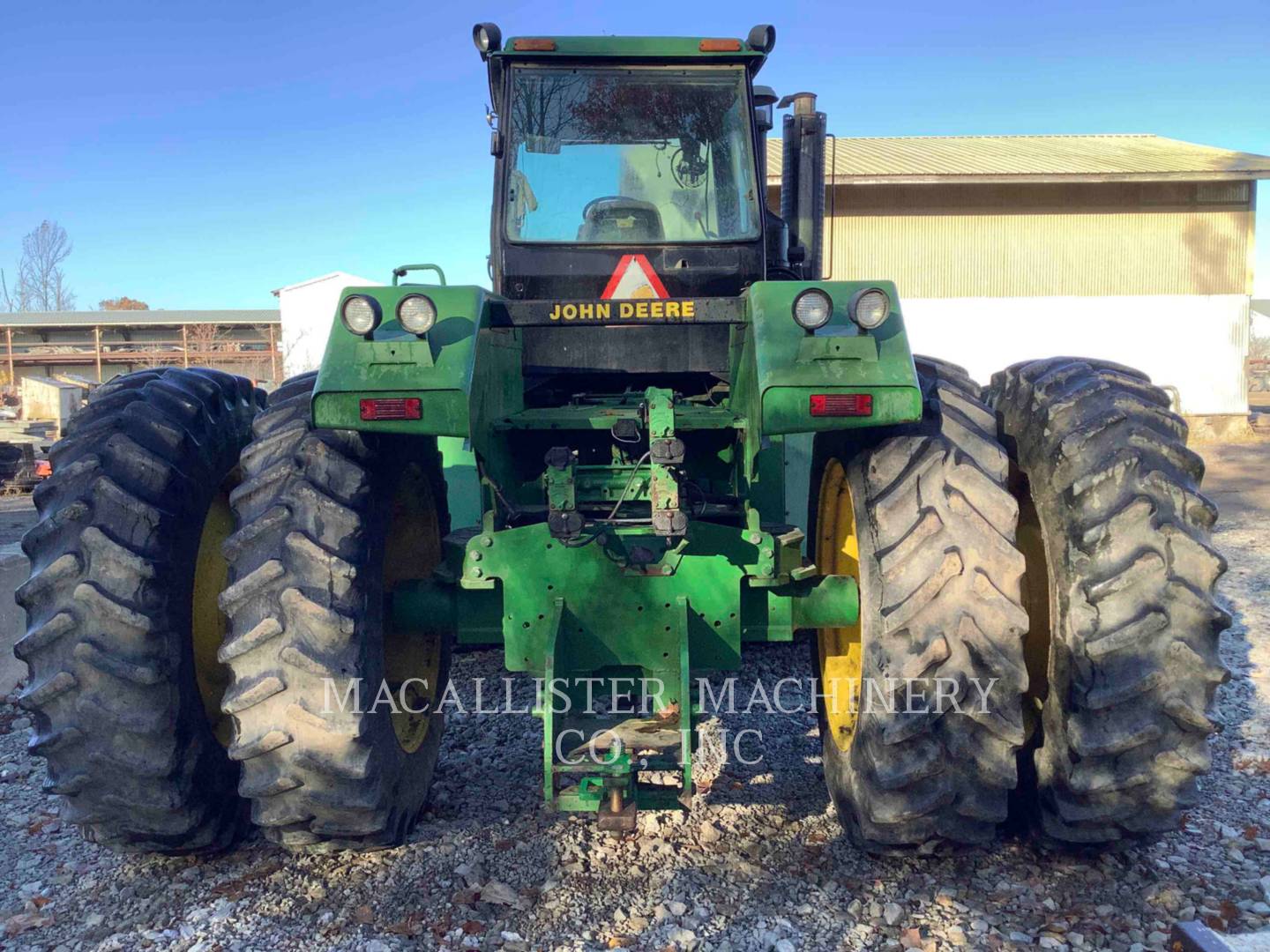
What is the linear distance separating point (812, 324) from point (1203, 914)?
90.1 inches

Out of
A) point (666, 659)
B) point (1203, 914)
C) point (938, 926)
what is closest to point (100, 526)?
point (666, 659)

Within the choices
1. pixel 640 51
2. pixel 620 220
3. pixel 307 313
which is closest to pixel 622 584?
pixel 620 220

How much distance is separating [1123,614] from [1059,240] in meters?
19.3

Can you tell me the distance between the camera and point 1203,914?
10.5 feet

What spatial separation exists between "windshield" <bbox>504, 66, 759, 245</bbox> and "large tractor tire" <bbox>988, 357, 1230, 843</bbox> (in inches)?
78.1

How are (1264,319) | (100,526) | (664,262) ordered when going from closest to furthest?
(100,526), (664,262), (1264,319)

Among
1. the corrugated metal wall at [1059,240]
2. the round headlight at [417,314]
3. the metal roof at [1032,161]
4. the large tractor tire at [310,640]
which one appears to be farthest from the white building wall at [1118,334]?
the large tractor tire at [310,640]

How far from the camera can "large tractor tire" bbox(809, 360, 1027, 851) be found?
10.2 ft

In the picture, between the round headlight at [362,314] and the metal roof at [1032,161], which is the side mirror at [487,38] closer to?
the round headlight at [362,314]

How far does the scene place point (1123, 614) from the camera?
3182 millimetres

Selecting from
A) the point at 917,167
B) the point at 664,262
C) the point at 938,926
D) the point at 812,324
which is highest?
the point at 917,167

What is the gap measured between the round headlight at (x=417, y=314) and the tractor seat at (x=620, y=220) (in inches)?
57.7

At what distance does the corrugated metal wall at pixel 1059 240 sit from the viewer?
66.3 feet

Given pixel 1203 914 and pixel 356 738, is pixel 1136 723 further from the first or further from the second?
pixel 356 738
